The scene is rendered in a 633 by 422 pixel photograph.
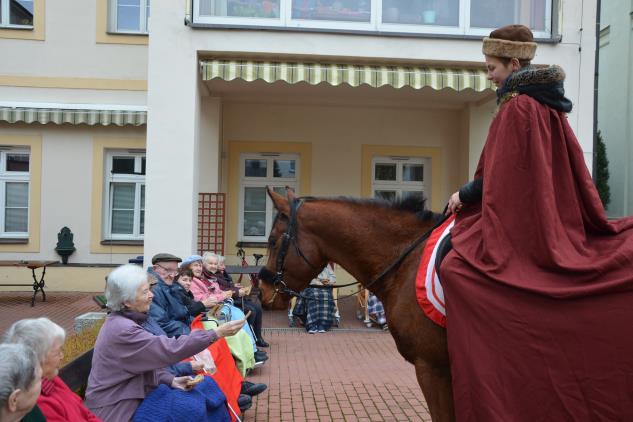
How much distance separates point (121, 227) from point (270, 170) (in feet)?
12.1

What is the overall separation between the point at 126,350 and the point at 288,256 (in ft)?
3.40

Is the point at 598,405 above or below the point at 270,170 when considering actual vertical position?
below

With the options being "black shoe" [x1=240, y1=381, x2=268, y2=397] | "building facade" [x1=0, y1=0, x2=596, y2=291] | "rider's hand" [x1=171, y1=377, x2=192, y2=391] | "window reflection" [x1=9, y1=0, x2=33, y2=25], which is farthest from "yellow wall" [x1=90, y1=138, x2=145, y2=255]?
"rider's hand" [x1=171, y1=377, x2=192, y2=391]

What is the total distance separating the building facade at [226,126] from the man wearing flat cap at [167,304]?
4105 millimetres

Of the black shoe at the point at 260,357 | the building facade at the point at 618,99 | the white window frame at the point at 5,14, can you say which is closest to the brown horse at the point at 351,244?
the black shoe at the point at 260,357

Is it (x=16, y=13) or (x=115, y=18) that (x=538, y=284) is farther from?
(x=16, y=13)

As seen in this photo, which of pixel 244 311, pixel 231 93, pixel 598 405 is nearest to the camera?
pixel 598 405

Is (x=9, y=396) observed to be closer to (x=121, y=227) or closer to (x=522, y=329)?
(x=522, y=329)

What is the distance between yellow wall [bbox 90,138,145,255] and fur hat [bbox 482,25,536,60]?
10.3 meters

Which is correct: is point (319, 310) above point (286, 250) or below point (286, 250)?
below

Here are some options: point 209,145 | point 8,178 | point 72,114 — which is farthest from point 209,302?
point 8,178

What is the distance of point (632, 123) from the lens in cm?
1472

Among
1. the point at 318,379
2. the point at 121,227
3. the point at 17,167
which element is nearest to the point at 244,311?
the point at 318,379

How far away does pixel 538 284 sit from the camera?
232 centimetres
